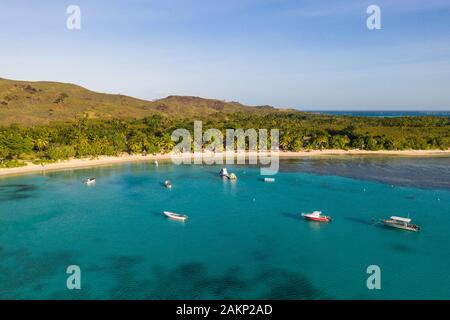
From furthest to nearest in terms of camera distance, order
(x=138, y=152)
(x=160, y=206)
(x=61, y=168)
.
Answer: (x=138, y=152), (x=61, y=168), (x=160, y=206)

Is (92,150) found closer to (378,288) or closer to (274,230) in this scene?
(274,230)

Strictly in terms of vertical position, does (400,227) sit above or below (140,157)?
below

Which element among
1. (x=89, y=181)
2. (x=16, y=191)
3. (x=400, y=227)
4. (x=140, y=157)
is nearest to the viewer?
(x=400, y=227)

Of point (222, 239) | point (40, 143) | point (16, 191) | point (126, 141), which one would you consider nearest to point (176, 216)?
point (222, 239)

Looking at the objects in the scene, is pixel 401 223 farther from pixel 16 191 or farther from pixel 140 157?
pixel 140 157

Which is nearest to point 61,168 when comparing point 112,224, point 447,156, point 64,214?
point 64,214

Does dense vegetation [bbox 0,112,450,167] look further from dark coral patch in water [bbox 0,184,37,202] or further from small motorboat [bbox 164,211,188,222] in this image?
small motorboat [bbox 164,211,188,222]
